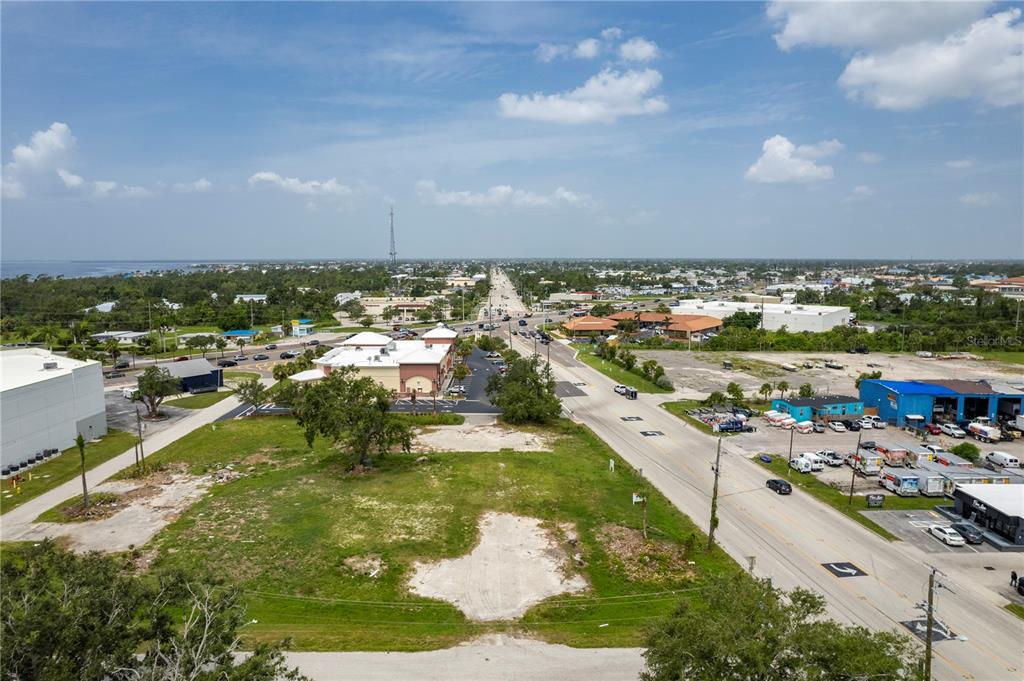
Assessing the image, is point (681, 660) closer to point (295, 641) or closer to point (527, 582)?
point (527, 582)

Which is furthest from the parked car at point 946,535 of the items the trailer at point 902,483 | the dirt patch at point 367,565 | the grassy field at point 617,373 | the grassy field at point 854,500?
the grassy field at point 617,373

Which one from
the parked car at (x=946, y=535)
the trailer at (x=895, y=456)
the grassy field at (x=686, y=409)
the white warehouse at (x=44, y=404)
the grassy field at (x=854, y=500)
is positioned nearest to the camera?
the parked car at (x=946, y=535)

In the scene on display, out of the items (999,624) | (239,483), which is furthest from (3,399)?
(999,624)

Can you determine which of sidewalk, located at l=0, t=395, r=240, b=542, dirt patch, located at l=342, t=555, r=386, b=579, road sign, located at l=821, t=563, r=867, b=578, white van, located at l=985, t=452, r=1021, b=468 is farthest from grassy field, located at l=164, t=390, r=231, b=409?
white van, located at l=985, t=452, r=1021, b=468

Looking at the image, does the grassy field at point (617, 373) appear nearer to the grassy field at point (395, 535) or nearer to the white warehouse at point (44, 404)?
the grassy field at point (395, 535)

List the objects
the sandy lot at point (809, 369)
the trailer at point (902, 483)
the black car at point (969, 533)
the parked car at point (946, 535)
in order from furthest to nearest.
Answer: the sandy lot at point (809, 369), the trailer at point (902, 483), the black car at point (969, 533), the parked car at point (946, 535)
